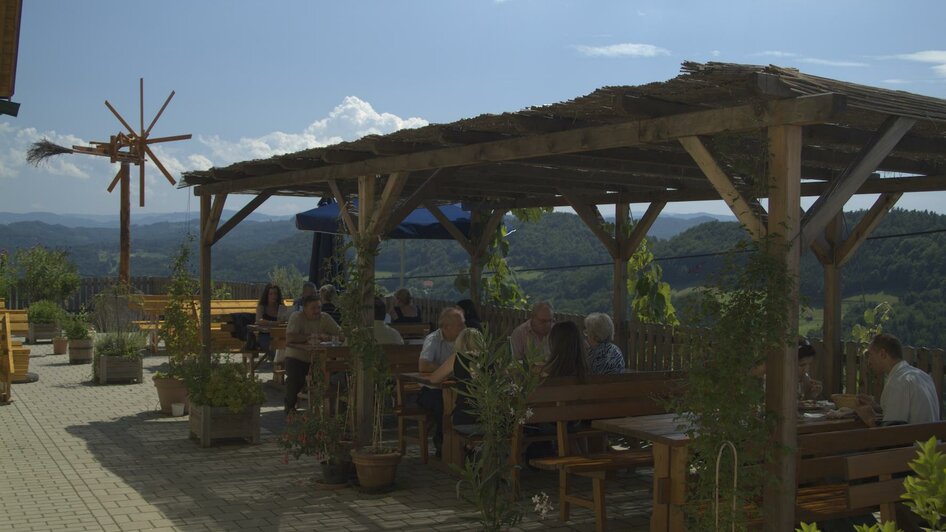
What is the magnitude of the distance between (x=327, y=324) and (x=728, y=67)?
22.1 feet

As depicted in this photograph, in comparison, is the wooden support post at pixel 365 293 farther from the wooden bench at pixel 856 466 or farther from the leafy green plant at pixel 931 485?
the leafy green plant at pixel 931 485

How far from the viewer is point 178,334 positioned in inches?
426

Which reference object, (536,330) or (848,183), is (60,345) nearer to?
(536,330)

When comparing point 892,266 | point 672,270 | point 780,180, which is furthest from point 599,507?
point 672,270

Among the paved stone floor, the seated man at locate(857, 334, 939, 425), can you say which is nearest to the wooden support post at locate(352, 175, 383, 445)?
the paved stone floor

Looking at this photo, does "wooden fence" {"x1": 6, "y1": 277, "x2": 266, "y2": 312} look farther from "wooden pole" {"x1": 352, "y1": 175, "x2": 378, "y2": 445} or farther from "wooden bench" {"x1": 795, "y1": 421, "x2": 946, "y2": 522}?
"wooden bench" {"x1": 795, "y1": 421, "x2": 946, "y2": 522}

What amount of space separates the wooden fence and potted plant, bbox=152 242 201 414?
29.5 feet

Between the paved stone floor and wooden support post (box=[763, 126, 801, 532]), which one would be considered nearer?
wooden support post (box=[763, 126, 801, 532])

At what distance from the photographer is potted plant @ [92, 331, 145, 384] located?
1298 cm

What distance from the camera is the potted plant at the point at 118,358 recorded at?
42.6 feet

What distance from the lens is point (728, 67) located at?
15.1ft

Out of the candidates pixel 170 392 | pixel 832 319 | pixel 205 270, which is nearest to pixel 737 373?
pixel 832 319

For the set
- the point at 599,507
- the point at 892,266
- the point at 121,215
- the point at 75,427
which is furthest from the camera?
the point at 121,215

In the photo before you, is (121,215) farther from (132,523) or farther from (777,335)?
(777,335)
